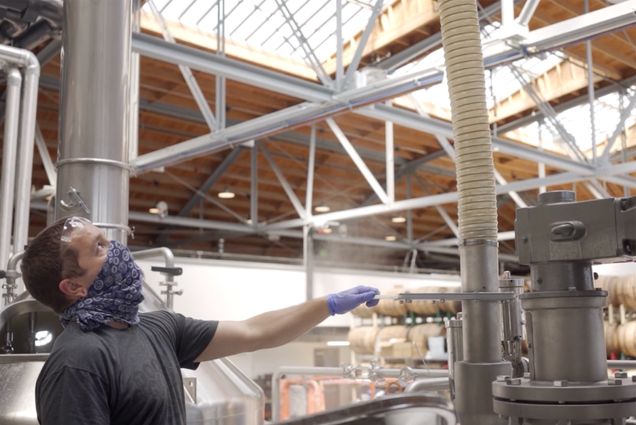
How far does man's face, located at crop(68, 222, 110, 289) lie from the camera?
163 cm

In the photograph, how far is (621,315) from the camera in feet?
26.8

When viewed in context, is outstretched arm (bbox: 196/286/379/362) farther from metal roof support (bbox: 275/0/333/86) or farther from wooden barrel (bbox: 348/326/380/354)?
wooden barrel (bbox: 348/326/380/354)

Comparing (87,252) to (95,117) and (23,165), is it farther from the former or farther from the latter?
(23,165)

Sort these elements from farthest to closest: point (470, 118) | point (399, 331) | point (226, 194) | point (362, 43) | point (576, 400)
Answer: point (226, 194) < point (399, 331) < point (362, 43) < point (470, 118) < point (576, 400)

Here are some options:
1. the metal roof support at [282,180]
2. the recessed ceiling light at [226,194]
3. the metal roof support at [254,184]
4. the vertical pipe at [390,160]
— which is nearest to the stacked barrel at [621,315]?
the vertical pipe at [390,160]

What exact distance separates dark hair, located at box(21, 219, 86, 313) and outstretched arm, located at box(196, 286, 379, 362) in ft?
1.66

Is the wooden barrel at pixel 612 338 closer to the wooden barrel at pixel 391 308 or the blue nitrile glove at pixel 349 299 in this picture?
the wooden barrel at pixel 391 308

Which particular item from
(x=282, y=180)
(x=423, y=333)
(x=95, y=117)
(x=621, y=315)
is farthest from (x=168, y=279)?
(x=282, y=180)

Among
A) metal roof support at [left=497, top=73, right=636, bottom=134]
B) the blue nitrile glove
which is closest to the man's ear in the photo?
the blue nitrile glove

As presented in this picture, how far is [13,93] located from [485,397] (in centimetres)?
459

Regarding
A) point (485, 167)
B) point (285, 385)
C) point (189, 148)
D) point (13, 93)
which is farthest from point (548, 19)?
point (485, 167)

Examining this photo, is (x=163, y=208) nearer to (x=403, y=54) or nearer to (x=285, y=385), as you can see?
(x=403, y=54)

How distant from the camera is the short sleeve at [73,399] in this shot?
145 centimetres

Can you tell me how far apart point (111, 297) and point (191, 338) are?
0.37 m
